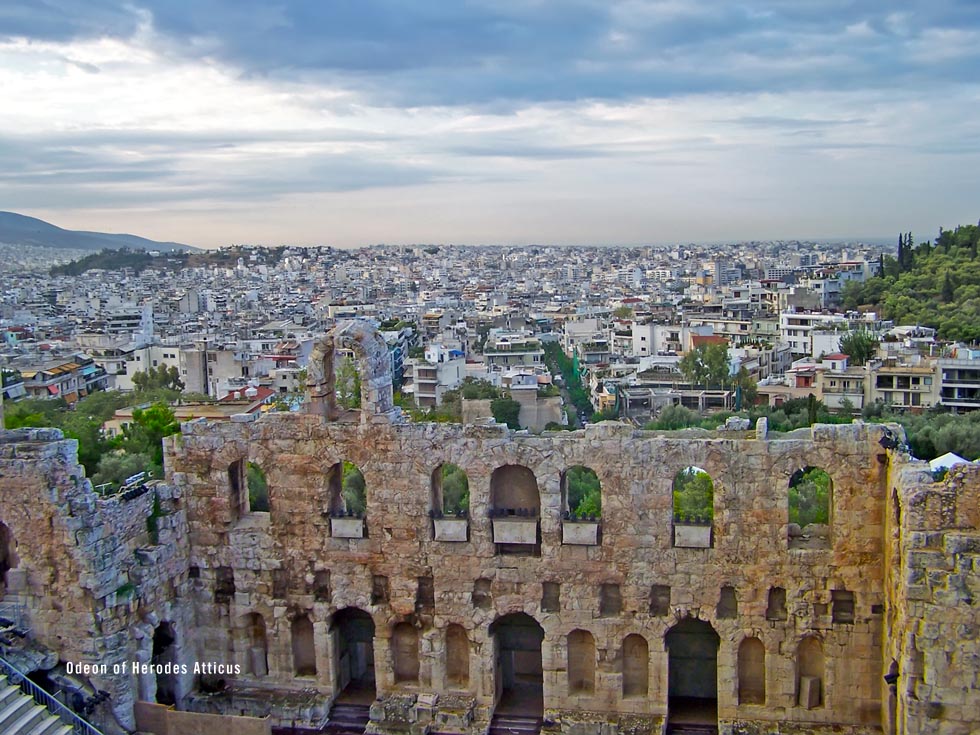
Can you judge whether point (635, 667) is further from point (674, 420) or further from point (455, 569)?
point (674, 420)

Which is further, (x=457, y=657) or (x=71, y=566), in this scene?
(x=457, y=657)

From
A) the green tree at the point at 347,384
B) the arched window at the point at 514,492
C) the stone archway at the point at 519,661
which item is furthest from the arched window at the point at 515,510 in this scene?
the green tree at the point at 347,384

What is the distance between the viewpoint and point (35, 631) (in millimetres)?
15805

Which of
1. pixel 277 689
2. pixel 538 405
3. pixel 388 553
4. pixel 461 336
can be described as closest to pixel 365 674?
pixel 277 689

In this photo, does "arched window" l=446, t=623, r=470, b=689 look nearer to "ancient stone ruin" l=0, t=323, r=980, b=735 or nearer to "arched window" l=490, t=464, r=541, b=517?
"ancient stone ruin" l=0, t=323, r=980, b=735

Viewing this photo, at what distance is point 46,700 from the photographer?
1508 centimetres

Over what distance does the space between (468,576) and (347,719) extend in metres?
3.22

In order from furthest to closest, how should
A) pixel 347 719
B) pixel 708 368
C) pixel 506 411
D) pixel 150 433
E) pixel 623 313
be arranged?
pixel 623 313, pixel 708 368, pixel 506 411, pixel 150 433, pixel 347 719

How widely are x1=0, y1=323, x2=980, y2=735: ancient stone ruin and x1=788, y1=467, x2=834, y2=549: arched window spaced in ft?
0.68

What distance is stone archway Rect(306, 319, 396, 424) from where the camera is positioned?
55.4 ft

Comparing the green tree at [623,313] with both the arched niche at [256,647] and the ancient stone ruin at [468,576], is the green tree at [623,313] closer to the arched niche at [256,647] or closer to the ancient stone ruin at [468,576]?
the arched niche at [256,647]

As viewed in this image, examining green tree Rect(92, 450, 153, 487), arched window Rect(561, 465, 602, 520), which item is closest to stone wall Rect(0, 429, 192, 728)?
arched window Rect(561, 465, 602, 520)

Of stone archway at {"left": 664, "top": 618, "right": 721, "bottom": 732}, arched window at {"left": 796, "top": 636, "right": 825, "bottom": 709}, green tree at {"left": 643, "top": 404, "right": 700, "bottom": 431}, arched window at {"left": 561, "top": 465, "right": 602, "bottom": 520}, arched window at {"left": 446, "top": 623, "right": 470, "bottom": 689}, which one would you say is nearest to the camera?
arched window at {"left": 796, "top": 636, "right": 825, "bottom": 709}

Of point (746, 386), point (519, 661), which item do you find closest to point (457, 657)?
point (519, 661)
